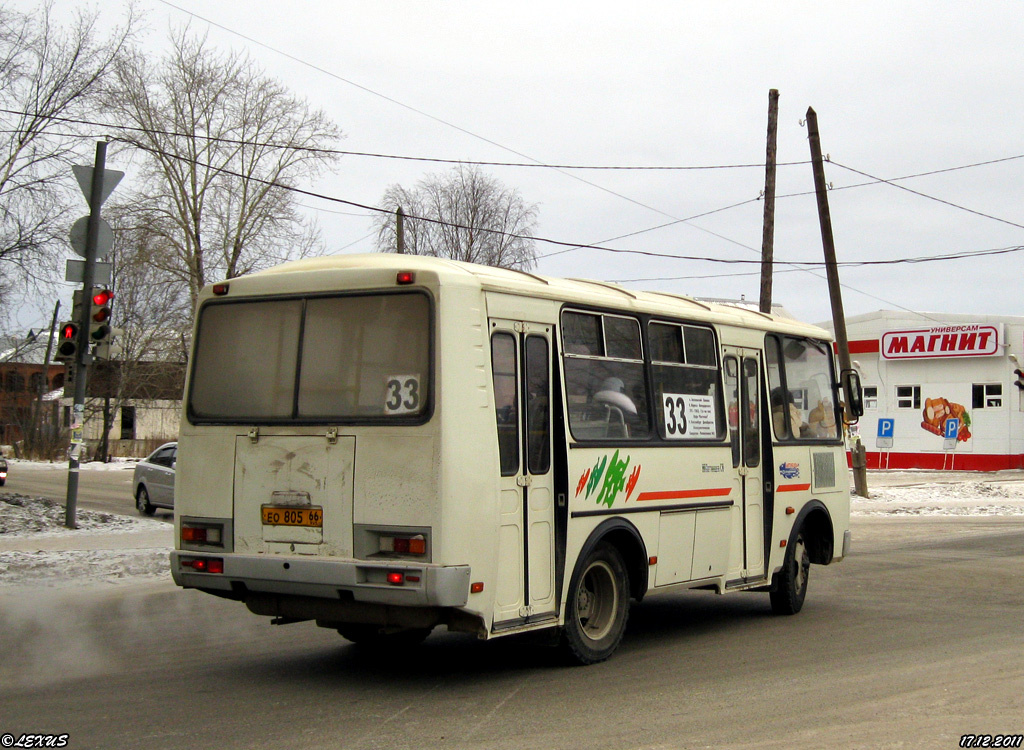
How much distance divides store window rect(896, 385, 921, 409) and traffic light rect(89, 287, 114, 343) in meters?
36.1

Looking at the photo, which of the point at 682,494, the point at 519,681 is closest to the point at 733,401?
the point at 682,494

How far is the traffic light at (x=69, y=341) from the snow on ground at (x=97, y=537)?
2.66 m

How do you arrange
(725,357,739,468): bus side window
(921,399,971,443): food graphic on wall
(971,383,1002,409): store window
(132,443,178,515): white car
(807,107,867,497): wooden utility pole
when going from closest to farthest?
(725,357,739,468): bus side window, (132,443,178,515): white car, (807,107,867,497): wooden utility pole, (971,383,1002,409): store window, (921,399,971,443): food graphic on wall

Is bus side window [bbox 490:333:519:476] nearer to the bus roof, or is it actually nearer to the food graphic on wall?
the bus roof

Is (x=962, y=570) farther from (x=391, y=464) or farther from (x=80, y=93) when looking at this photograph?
(x=80, y=93)

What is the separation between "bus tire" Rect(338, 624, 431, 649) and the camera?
8914 millimetres

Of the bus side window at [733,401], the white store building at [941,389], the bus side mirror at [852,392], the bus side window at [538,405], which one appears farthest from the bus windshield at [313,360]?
the white store building at [941,389]

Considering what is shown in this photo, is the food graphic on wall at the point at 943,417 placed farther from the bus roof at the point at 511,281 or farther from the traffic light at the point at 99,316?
the bus roof at the point at 511,281

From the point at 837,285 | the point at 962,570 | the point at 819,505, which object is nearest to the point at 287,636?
the point at 819,505

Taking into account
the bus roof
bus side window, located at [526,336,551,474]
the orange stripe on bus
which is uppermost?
the bus roof

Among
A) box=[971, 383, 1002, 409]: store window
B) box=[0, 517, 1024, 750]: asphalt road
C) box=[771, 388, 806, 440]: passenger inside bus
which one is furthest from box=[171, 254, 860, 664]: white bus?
box=[971, 383, 1002, 409]: store window

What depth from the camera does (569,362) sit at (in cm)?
830

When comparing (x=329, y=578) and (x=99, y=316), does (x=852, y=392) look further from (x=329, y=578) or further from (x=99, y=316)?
(x=99, y=316)

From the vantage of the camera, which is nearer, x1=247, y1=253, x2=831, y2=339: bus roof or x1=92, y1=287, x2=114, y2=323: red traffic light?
x1=247, y1=253, x2=831, y2=339: bus roof
